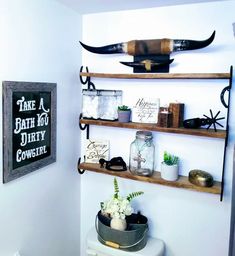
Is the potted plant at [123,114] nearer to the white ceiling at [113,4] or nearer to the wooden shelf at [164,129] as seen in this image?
the wooden shelf at [164,129]

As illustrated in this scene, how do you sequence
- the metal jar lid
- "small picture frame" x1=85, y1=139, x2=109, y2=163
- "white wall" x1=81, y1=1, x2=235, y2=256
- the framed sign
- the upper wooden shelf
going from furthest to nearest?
"small picture frame" x1=85, y1=139, x2=109, y2=163, the metal jar lid, "white wall" x1=81, y1=1, x2=235, y2=256, the upper wooden shelf, the framed sign

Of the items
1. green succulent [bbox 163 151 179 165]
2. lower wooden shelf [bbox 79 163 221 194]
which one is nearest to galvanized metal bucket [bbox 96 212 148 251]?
lower wooden shelf [bbox 79 163 221 194]

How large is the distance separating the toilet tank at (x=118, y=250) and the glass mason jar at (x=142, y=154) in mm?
458

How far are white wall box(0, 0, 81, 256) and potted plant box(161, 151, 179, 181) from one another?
631mm

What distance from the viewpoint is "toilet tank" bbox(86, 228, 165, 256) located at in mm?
1501

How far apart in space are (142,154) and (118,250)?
0.58m

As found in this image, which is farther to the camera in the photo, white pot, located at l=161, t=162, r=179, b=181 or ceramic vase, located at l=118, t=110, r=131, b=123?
ceramic vase, located at l=118, t=110, r=131, b=123

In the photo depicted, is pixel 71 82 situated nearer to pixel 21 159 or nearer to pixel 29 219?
pixel 21 159

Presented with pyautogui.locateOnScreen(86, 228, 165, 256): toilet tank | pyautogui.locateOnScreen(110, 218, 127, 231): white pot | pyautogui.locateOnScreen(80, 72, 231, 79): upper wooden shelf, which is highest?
pyautogui.locateOnScreen(80, 72, 231, 79): upper wooden shelf

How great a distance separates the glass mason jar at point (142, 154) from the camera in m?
1.56

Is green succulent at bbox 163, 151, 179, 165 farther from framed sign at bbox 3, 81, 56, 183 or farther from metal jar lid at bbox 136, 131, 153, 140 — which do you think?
framed sign at bbox 3, 81, 56, 183

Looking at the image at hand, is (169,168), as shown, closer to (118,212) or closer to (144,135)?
(144,135)

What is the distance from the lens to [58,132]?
1564mm

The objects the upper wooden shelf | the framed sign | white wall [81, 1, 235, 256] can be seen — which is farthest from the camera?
white wall [81, 1, 235, 256]
